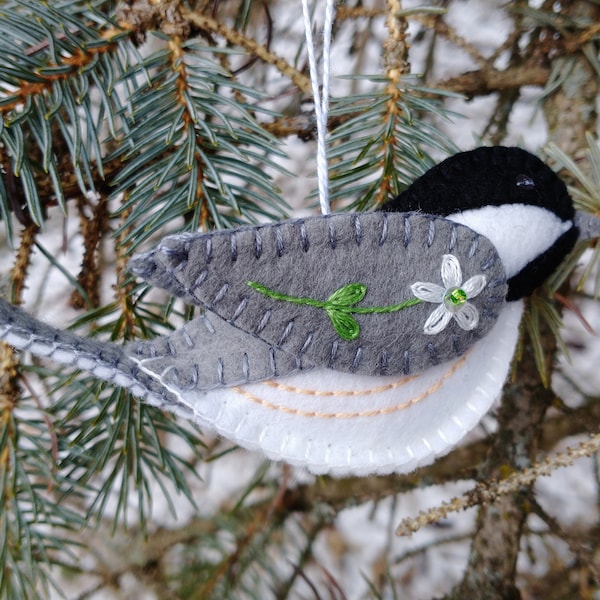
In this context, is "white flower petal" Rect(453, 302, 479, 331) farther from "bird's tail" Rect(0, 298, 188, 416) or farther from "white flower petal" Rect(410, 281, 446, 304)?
"bird's tail" Rect(0, 298, 188, 416)

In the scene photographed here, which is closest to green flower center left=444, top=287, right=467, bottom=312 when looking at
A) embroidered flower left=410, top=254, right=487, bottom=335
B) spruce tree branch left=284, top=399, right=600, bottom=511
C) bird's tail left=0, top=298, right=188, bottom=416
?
embroidered flower left=410, top=254, right=487, bottom=335

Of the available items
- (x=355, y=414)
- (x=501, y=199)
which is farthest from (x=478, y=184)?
(x=355, y=414)

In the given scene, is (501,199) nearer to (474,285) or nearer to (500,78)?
(474,285)

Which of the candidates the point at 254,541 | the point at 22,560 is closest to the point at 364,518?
the point at 254,541

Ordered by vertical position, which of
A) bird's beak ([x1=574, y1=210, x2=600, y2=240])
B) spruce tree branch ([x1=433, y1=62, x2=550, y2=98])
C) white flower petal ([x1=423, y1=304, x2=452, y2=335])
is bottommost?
white flower petal ([x1=423, y1=304, x2=452, y2=335])

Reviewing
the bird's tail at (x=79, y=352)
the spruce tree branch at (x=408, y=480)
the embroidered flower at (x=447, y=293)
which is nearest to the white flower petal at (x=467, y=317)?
the embroidered flower at (x=447, y=293)

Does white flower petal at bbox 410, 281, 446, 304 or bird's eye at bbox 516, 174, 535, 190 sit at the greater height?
bird's eye at bbox 516, 174, 535, 190
